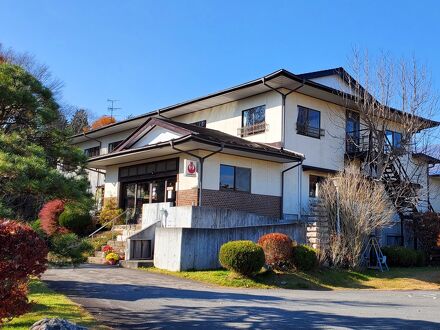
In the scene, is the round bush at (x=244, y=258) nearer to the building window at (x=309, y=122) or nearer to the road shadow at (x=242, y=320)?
the road shadow at (x=242, y=320)

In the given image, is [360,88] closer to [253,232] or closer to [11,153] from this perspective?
[253,232]

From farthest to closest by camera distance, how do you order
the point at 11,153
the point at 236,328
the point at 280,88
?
the point at 280,88
the point at 11,153
the point at 236,328

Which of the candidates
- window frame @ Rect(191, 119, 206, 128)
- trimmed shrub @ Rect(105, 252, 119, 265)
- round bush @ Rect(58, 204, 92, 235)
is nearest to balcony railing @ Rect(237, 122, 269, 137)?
window frame @ Rect(191, 119, 206, 128)

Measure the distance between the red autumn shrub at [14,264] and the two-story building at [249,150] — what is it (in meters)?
13.1

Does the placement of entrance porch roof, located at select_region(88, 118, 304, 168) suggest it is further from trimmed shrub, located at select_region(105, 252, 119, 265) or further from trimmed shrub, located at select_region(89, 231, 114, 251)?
trimmed shrub, located at select_region(89, 231, 114, 251)

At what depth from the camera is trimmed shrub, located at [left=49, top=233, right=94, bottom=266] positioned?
9930 millimetres

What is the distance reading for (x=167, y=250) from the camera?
55.1 ft

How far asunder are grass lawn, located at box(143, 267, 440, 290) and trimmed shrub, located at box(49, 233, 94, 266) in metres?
5.45

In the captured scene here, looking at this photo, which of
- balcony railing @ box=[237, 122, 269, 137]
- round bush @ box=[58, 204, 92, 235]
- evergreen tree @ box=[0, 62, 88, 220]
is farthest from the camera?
round bush @ box=[58, 204, 92, 235]

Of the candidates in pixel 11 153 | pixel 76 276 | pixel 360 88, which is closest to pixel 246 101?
pixel 360 88

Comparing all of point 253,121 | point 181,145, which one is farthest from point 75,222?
point 253,121

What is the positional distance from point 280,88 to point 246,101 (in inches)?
89.1

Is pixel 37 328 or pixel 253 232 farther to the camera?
pixel 253 232

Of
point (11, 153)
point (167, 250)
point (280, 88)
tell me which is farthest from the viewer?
point (280, 88)
